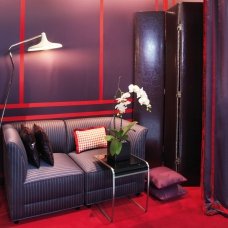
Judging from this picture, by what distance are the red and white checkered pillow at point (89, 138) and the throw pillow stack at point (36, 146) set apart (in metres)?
0.49

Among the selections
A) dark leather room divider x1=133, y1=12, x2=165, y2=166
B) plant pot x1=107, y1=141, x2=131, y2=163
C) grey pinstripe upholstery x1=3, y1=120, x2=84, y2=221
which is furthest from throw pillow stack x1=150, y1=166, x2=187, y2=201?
grey pinstripe upholstery x1=3, y1=120, x2=84, y2=221

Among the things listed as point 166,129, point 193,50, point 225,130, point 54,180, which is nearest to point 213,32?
point 193,50

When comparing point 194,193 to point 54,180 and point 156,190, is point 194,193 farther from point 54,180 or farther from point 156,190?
point 54,180

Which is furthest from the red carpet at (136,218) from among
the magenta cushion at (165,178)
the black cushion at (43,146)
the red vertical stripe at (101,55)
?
the red vertical stripe at (101,55)

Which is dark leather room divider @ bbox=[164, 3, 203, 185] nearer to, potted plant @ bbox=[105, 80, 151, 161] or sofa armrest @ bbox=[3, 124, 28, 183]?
potted plant @ bbox=[105, 80, 151, 161]

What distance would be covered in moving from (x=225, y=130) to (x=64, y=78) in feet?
6.20

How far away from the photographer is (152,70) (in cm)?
385

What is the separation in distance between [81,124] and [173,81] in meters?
1.16

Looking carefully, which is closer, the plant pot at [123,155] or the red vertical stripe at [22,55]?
the plant pot at [123,155]

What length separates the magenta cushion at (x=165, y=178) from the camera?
3.22 m

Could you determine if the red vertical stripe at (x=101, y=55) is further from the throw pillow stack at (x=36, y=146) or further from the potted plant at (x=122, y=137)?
the throw pillow stack at (x=36, y=146)

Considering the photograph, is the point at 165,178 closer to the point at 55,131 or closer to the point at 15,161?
the point at 55,131

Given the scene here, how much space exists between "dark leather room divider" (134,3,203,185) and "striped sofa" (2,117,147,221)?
1.72 ft

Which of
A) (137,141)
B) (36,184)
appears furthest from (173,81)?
(36,184)
